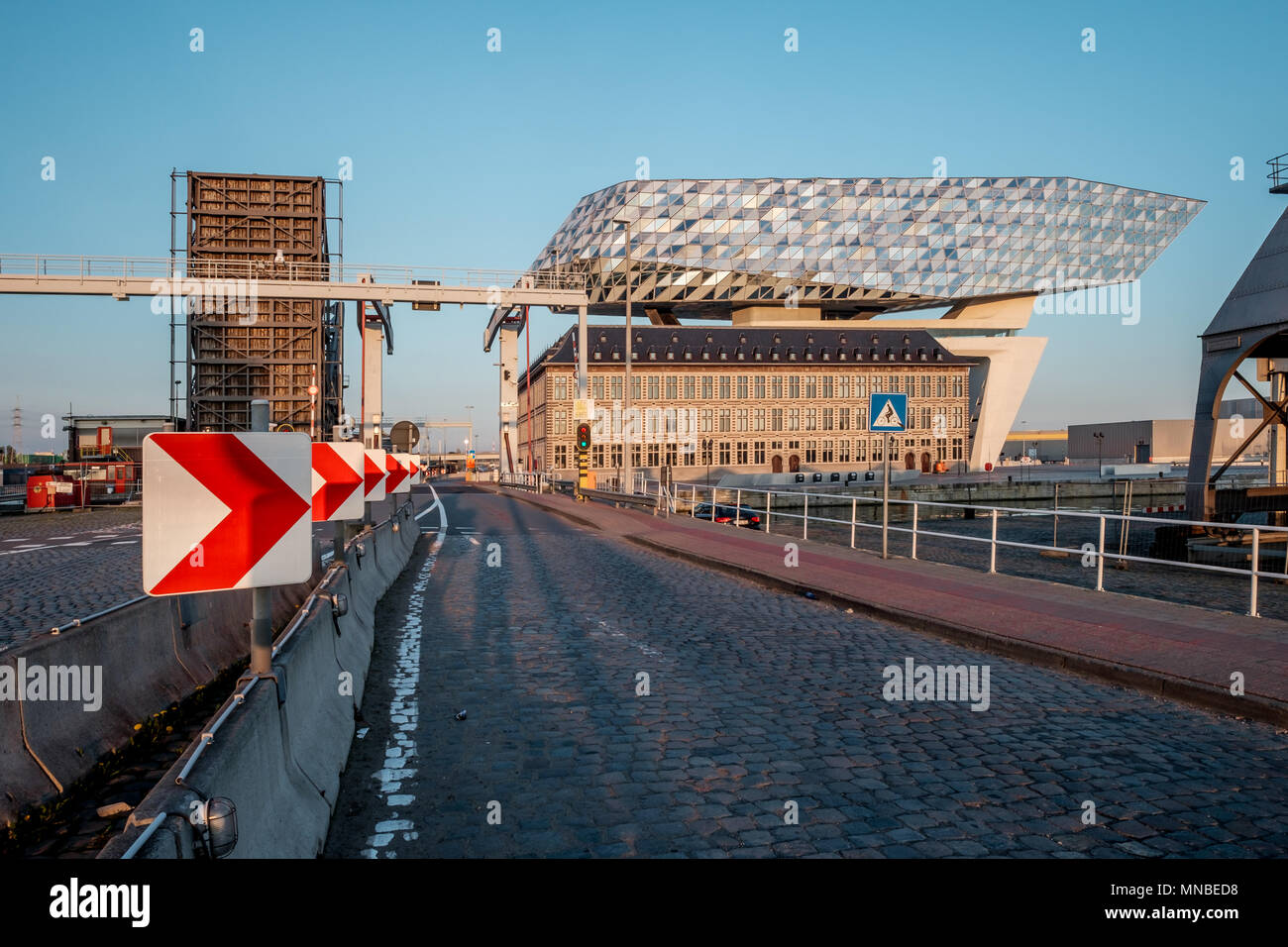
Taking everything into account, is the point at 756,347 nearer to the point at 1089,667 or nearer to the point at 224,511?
the point at 1089,667

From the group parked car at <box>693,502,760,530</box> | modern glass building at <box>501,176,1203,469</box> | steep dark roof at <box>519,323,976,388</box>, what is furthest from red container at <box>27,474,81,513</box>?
modern glass building at <box>501,176,1203,469</box>

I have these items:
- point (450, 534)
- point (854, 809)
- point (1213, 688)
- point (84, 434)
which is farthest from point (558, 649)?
point (84, 434)

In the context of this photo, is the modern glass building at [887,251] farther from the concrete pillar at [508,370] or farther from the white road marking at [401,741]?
the white road marking at [401,741]

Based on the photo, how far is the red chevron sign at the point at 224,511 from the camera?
395 centimetres

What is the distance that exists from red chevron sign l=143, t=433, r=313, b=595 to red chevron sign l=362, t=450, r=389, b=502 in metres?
7.15

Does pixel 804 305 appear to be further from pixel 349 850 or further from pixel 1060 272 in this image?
pixel 349 850

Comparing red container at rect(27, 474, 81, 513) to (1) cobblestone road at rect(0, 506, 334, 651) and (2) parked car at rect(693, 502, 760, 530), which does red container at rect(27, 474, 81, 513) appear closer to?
(1) cobblestone road at rect(0, 506, 334, 651)

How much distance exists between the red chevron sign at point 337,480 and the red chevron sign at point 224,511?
4.93 metres

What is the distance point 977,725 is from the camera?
6371mm

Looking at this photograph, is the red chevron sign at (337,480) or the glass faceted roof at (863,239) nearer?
the red chevron sign at (337,480)

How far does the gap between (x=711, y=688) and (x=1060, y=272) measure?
4266 inches

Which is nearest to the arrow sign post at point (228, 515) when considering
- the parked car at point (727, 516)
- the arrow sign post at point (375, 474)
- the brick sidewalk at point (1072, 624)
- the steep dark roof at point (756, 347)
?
the brick sidewalk at point (1072, 624)

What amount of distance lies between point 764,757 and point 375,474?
25.3 ft
